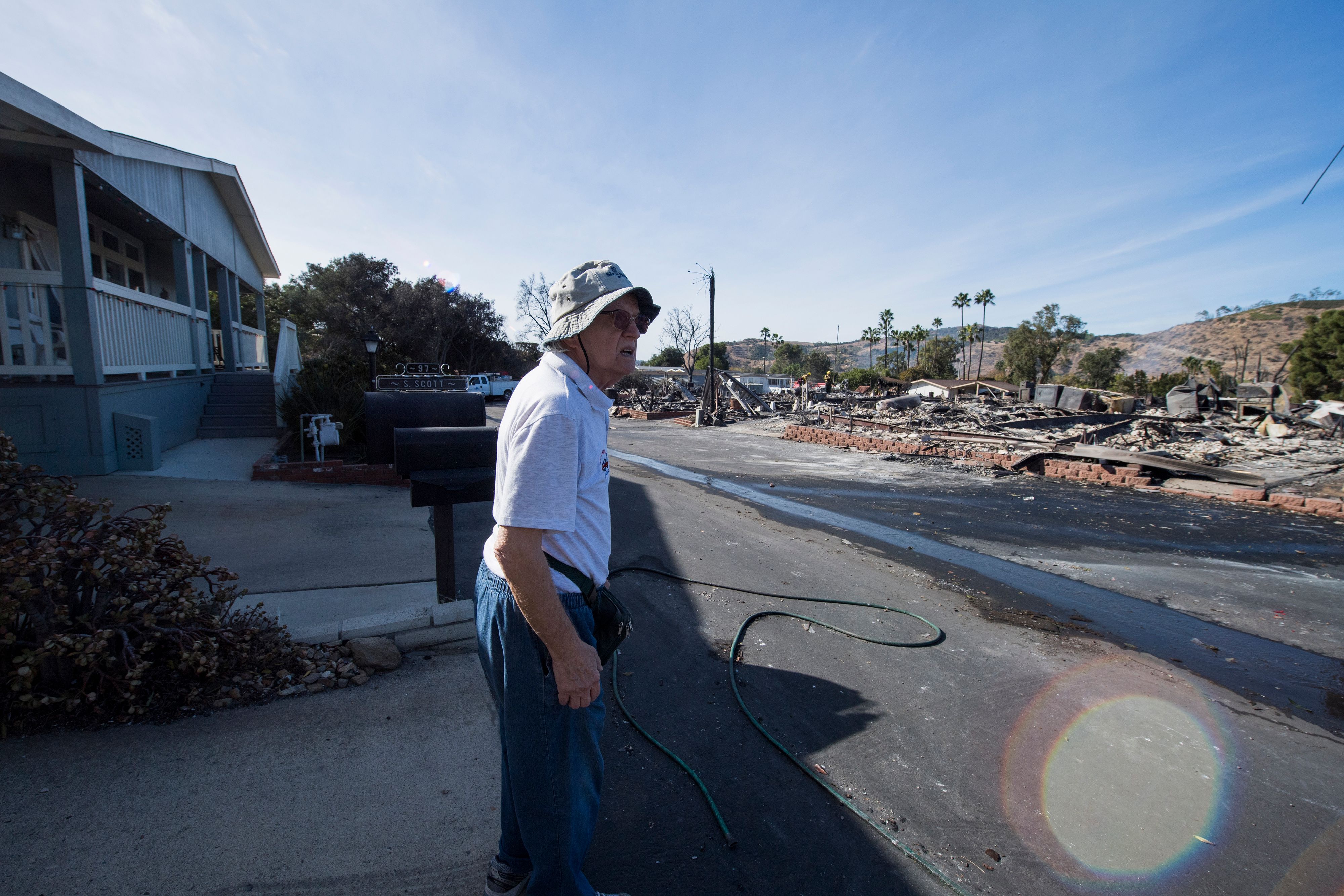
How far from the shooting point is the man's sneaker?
1.75 meters

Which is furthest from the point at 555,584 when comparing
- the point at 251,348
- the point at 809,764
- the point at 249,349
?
the point at 251,348

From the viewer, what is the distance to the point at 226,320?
13.5m

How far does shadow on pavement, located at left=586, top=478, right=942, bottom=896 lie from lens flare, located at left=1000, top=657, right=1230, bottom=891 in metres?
0.64

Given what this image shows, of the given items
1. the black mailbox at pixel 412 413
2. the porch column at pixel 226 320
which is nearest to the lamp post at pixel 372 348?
the porch column at pixel 226 320

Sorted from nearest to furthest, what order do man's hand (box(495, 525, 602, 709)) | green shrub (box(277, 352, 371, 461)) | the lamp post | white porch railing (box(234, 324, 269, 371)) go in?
man's hand (box(495, 525, 602, 709)), green shrub (box(277, 352, 371, 461)), the lamp post, white porch railing (box(234, 324, 269, 371))

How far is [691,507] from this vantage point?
806 cm

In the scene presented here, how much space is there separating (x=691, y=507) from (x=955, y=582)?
11.8 ft

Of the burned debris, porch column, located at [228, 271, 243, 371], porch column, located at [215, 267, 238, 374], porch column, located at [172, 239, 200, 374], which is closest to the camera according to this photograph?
the burned debris

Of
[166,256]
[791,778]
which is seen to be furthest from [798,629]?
[166,256]

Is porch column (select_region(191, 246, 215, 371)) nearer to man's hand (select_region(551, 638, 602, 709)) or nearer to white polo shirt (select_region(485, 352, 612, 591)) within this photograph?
white polo shirt (select_region(485, 352, 612, 591))

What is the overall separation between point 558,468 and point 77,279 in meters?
8.86

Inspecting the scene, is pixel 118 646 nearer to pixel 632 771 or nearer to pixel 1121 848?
pixel 632 771

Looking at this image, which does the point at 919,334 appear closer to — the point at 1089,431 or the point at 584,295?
the point at 1089,431

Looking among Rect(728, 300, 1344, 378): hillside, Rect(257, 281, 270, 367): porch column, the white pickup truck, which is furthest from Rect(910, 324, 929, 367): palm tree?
Rect(257, 281, 270, 367): porch column
